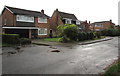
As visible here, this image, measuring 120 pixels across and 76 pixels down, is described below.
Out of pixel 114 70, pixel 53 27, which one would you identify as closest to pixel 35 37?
pixel 53 27

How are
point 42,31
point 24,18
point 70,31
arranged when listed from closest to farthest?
point 70,31 → point 24,18 → point 42,31

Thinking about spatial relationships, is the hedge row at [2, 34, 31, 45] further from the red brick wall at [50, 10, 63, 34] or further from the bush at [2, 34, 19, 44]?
the red brick wall at [50, 10, 63, 34]

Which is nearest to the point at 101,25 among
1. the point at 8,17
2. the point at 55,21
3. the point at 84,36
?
the point at 55,21

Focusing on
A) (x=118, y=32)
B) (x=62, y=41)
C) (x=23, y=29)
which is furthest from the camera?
(x=118, y=32)

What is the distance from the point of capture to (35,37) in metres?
26.8

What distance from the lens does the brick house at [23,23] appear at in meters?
22.9

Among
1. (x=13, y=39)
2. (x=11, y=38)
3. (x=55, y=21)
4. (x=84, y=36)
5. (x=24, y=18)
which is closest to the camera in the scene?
(x=13, y=39)

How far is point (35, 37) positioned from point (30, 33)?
1.77 m

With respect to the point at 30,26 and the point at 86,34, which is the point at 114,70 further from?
the point at 30,26

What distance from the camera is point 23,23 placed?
24.3m

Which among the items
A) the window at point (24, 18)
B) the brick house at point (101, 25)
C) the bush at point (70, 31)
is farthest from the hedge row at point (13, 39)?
the brick house at point (101, 25)

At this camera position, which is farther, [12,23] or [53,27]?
[53,27]

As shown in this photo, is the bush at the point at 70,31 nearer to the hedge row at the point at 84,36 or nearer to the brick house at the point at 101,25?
the hedge row at the point at 84,36

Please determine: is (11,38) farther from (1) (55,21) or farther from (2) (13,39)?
(1) (55,21)
